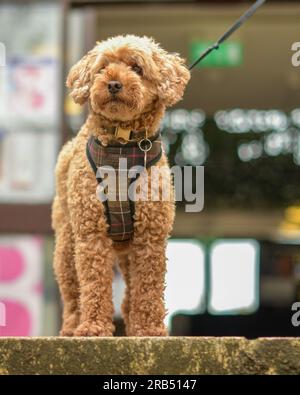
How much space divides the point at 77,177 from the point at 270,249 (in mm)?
10562

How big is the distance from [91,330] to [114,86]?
847 millimetres

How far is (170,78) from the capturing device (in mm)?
3238

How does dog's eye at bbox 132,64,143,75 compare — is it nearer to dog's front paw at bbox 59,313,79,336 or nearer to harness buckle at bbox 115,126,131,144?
harness buckle at bbox 115,126,131,144

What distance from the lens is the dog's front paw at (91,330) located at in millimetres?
3293

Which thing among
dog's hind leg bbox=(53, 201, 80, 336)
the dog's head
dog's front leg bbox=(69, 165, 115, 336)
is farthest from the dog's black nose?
dog's hind leg bbox=(53, 201, 80, 336)

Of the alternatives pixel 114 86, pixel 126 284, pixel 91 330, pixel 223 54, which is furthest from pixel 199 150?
pixel 114 86

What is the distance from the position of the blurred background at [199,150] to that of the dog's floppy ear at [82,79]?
89 centimetres

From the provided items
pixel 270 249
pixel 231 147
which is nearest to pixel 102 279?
pixel 270 249

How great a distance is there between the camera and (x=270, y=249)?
13.7m

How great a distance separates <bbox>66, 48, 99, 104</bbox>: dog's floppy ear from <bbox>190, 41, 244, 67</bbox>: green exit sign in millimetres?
7649

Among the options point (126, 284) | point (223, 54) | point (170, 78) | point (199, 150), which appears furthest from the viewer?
point (199, 150)

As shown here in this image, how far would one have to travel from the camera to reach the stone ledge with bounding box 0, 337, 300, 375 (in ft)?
10.3

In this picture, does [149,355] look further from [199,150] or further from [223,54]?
[199,150]

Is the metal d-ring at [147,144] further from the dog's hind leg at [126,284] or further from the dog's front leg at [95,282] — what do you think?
the dog's hind leg at [126,284]
